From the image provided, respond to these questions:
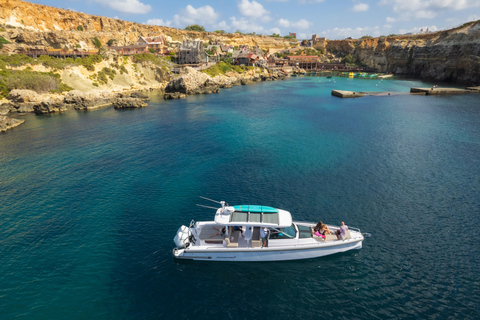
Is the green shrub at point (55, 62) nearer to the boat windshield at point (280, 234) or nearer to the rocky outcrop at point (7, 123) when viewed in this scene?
the rocky outcrop at point (7, 123)

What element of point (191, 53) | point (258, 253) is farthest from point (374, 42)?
point (258, 253)

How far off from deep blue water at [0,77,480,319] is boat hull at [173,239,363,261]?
61 centimetres

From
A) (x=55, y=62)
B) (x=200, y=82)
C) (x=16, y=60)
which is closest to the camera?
(x=16, y=60)

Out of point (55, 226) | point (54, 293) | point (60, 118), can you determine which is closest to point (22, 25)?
point (60, 118)

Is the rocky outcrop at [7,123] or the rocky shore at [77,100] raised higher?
the rocky shore at [77,100]

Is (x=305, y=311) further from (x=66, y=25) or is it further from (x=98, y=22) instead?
(x=98, y=22)

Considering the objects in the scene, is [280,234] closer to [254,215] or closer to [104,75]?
[254,215]

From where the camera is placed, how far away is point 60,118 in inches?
2613

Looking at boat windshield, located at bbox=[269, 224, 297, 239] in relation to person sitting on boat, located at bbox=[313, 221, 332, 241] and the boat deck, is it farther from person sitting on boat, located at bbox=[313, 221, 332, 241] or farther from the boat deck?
person sitting on boat, located at bbox=[313, 221, 332, 241]

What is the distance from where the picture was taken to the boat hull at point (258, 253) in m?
20.5

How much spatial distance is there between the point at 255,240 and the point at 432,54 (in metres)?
161

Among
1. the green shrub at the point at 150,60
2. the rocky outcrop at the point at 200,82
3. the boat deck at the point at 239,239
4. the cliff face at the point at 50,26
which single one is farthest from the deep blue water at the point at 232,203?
the cliff face at the point at 50,26

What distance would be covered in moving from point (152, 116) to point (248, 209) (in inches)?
2164

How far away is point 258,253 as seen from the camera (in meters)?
20.7
